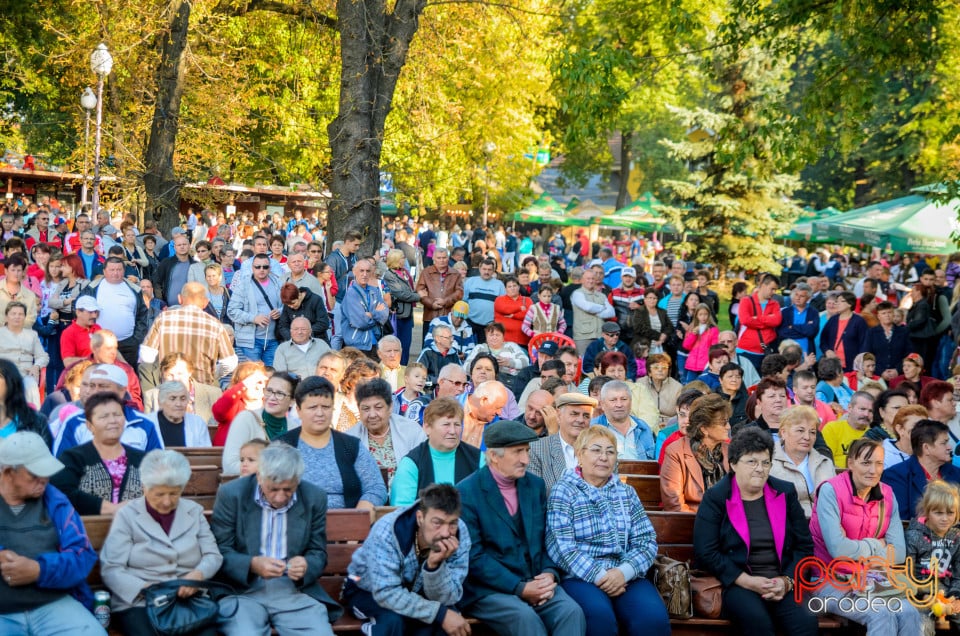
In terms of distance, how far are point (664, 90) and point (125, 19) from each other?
119ft

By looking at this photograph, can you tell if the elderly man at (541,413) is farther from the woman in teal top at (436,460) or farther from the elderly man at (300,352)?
the elderly man at (300,352)

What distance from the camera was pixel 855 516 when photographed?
22.7ft

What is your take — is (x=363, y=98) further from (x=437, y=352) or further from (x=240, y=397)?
(x=240, y=397)

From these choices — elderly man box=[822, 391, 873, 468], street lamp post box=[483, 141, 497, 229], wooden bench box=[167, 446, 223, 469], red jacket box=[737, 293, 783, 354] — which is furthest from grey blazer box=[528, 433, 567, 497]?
street lamp post box=[483, 141, 497, 229]

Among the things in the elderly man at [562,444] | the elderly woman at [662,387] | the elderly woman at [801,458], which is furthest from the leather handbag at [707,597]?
the elderly woman at [662,387]

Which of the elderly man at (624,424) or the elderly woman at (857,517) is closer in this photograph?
the elderly woman at (857,517)

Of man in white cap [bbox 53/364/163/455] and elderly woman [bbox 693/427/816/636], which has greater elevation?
man in white cap [bbox 53/364/163/455]

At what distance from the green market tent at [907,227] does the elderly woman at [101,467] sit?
61.2ft

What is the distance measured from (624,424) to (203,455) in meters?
3.27

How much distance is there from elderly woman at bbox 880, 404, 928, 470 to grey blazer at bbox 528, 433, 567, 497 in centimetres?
269

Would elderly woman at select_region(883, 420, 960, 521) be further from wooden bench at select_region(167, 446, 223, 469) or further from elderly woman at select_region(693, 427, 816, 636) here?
wooden bench at select_region(167, 446, 223, 469)

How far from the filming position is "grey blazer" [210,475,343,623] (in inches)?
232

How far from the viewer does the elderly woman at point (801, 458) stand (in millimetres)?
7547

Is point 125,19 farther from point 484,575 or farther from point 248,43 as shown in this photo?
point 484,575
